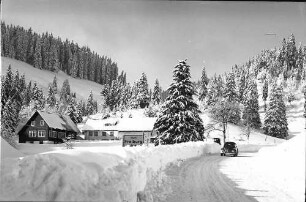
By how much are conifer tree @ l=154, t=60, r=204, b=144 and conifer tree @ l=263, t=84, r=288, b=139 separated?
651 cm

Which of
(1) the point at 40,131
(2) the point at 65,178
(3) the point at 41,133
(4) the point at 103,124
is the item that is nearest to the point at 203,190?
(3) the point at 41,133

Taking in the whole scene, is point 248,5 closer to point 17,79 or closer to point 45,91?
point 17,79

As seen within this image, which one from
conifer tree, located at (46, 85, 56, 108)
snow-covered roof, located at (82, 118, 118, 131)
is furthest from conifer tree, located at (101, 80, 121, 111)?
conifer tree, located at (46, 85, 56, 108)

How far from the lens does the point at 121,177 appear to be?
23.4 ft

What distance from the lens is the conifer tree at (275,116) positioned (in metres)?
10.8

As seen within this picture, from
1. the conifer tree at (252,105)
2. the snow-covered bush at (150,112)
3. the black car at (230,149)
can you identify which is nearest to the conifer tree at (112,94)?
the snow-covered bush at (150,112)

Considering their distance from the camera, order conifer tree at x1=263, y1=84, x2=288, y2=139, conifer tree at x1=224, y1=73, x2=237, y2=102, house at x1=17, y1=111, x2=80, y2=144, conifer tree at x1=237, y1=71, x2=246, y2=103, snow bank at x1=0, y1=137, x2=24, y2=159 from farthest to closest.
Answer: conifer tree at x1=224, y1=73, x2=237, y2=102 → conifer tree at x1=237, y1=71, x2=246, y2=103 → conifer tree at x1=263, y1=84, x2=288, y2=139 → house at x1=17, y1=111, x2=80, y2=144 → snow bank at x1=0, y1=137, x2=24, y2=159

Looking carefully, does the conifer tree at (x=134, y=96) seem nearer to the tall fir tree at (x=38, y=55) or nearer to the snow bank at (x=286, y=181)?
the tall fir tree at (x=38, y=55)

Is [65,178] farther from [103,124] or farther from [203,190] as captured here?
[103,124]

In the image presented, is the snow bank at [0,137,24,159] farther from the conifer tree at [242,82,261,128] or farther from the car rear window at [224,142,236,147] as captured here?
the car rear window at [224,142,236,147]

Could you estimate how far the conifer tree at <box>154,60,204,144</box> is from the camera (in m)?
19.1

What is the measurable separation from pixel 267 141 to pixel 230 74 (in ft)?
11.5

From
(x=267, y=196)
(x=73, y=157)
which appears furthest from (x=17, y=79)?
(x=267, y=196)

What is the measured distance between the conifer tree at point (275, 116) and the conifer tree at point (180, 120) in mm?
6514
